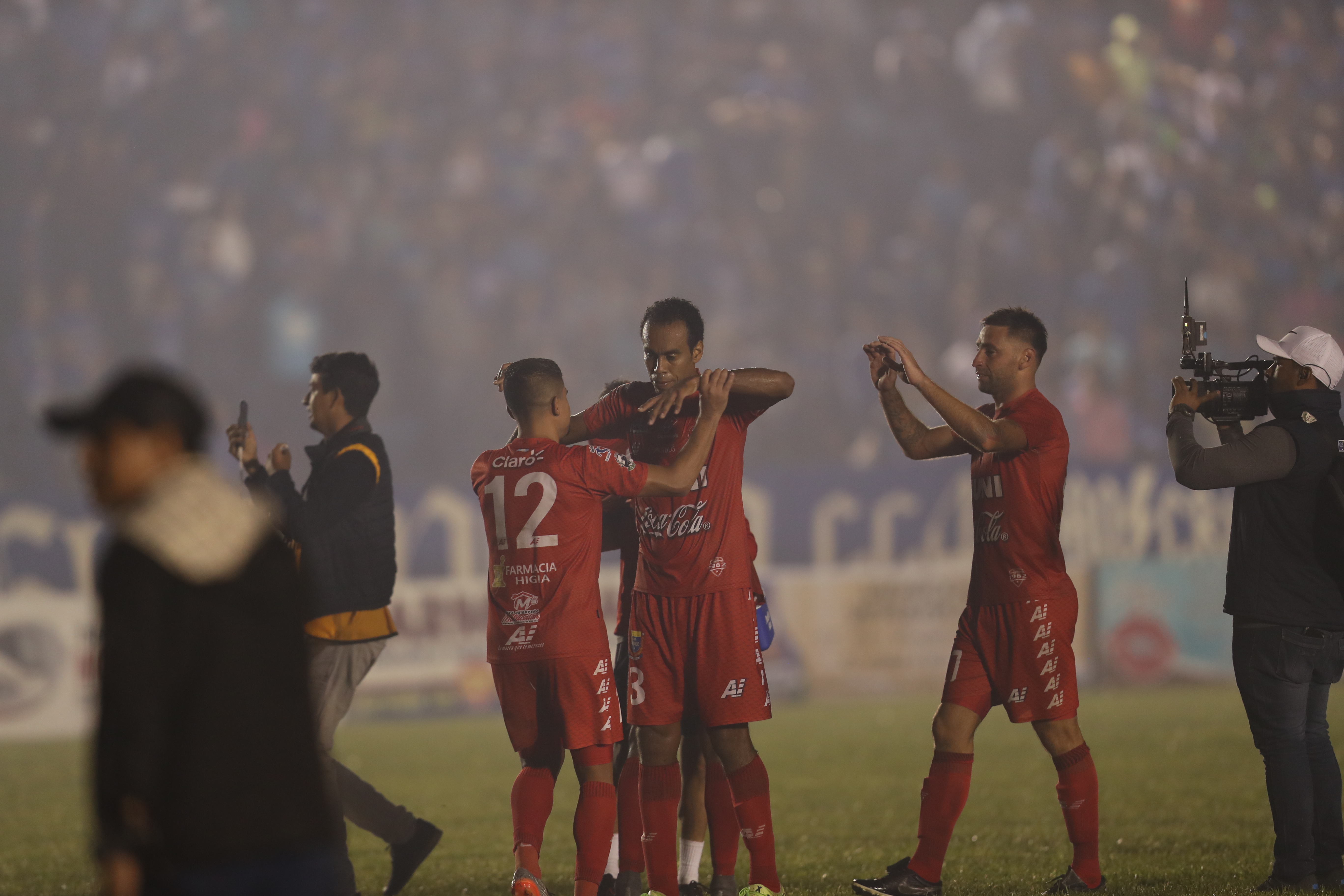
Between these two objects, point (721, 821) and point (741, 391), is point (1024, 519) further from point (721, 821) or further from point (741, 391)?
point (721, 821)

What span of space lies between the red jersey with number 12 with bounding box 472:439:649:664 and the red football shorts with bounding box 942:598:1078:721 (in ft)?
5.62

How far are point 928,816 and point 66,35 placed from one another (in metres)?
31.3

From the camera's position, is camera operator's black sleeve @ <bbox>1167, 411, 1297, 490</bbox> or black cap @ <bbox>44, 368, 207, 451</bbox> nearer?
black cap @ <bbox>44, 368, 207, 451</bbox>

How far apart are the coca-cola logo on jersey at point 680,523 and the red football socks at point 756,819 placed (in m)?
1.02

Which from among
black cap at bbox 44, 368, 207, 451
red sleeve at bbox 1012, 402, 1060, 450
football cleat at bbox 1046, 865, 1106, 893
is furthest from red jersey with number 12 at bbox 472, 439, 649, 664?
black cap at bbox 44, 368, 207, 451

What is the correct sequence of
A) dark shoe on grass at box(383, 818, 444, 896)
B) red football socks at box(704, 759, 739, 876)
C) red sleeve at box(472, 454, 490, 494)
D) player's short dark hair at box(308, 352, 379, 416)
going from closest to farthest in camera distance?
red sleeve at box(472, 454, 490, 494)
red football socks at box(704, 759, 739, 876)
player's short dark hair at box(308, 352, 379, 416)
dark shoe on grass at box(383, 818, 444, 896)

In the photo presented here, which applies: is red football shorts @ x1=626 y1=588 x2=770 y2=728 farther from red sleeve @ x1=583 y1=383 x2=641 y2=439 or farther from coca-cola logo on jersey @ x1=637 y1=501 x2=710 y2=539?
red sleeve @ x1=583 y1=383 x2=641 y2=439

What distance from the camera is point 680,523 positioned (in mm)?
5957

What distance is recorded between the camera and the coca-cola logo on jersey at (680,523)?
5.93 metres

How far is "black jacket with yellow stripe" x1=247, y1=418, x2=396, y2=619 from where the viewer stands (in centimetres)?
635

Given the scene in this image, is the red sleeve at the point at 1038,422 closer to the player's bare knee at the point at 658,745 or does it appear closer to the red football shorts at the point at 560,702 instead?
the player's bare knee at the point at 658,745

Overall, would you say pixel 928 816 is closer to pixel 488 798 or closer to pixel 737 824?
pixel 737 824

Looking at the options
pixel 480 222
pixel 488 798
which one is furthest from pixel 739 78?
pixel 488 798

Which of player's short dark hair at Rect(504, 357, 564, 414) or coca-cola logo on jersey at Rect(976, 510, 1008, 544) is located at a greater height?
player's short dark hair at Rect(504, 357, 564, 414)
